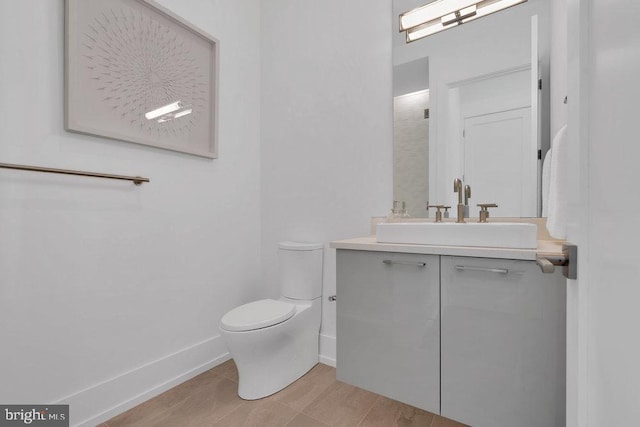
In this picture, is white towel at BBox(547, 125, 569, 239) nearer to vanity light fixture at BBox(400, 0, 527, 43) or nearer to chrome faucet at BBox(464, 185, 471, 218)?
chrome faucet at BBox(464, 185, 471, 218)

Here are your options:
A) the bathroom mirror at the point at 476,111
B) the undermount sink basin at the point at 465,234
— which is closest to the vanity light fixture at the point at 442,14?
the bathroom mirror at the point at 476,111

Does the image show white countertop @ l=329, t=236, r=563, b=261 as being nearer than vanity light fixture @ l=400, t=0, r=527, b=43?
Yes

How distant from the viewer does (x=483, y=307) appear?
107 centimetres

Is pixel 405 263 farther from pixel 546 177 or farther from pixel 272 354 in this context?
pixel 272 354

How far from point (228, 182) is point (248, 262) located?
0.61 meters

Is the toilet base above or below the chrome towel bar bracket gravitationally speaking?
below

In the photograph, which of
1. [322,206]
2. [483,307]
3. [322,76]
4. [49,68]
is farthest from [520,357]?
[49,68]

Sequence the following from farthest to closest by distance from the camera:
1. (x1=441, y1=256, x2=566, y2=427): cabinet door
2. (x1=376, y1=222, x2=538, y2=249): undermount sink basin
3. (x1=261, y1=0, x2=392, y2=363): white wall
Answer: (x1=261, y1=0, x2=392, y2=363): white wall → (x1=376, y1=222, x2=538, y2=249): undermount sink basin → (x1=441, y1=256, x2=566, y2=427): cabinet door

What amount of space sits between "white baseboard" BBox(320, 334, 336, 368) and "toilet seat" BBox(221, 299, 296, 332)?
0.42m

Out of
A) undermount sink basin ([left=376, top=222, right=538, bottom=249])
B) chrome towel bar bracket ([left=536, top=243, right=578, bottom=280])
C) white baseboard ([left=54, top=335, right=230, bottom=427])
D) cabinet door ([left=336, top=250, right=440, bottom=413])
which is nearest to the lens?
chrome towel bar bracket ([left=536, top=243, right=578, bottom=280])

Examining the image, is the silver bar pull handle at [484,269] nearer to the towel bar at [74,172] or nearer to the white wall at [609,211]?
the white wall at [609,211]

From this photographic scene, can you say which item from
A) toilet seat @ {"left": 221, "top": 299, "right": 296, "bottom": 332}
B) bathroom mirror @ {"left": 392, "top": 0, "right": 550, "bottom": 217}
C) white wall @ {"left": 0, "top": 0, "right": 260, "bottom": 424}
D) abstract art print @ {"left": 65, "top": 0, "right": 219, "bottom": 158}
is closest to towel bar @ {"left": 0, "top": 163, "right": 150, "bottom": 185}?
white wall @ {"left": 0, "top": 0, "right": 260, "bottom": 424}

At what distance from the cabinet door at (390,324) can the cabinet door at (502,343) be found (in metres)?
0.05

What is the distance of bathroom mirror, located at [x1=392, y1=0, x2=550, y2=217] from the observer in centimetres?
143
